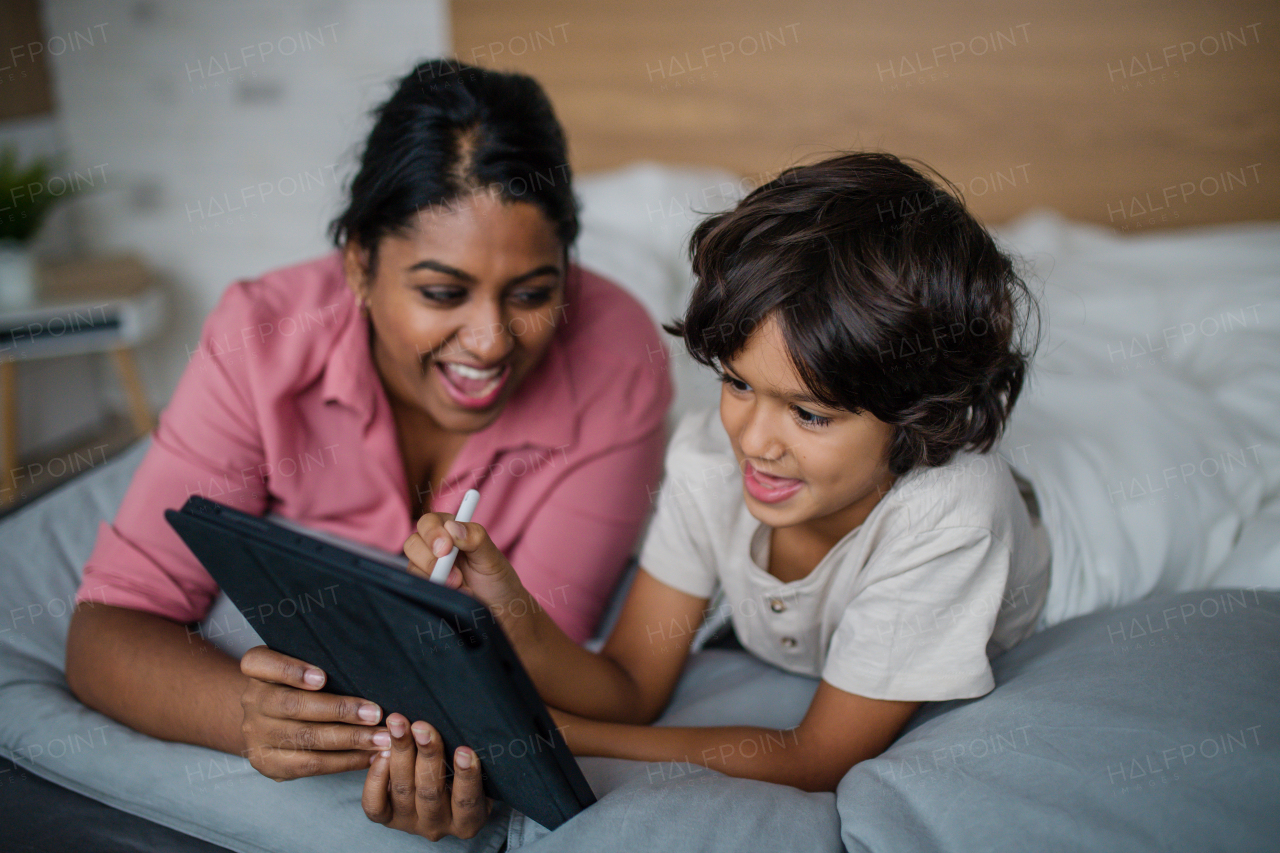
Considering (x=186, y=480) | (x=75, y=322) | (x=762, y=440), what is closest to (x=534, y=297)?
(x=762, y=440)

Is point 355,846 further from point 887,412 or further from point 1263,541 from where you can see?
point 1263,541

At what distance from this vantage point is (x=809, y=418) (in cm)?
79

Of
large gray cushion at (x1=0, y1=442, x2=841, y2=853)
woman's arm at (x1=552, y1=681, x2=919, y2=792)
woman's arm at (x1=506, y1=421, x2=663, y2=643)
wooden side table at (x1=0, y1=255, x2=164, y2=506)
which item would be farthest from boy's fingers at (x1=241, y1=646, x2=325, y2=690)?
wooden side table at (x1=0, y1=255, x2=164, y2=506)

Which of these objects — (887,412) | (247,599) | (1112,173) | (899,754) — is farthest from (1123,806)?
(1112,173)

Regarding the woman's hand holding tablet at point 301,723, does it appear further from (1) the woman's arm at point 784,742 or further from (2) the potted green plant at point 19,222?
(2) the potted green plant at point 19,222

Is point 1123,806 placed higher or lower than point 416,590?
lower

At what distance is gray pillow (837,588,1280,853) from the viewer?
25.7 inches

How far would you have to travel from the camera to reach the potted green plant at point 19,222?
208cm

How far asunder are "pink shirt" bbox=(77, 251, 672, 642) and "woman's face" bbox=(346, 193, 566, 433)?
8 centimetres

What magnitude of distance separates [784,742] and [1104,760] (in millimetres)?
273

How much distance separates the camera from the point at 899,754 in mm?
761

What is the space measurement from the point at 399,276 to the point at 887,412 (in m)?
0.53

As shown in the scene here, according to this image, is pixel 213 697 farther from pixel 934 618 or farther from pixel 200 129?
pixel 200 129

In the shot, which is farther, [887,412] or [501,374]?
[501,374]
